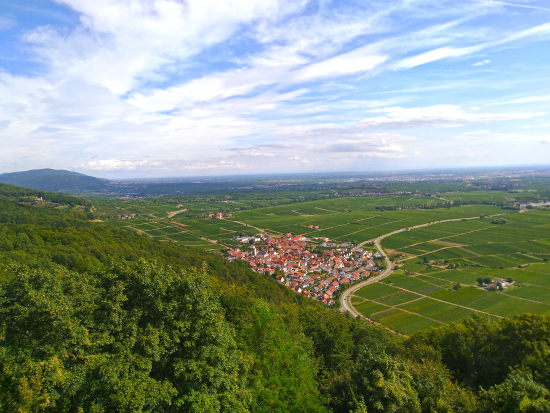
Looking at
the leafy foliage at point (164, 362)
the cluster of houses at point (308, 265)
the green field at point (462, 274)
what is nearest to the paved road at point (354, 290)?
the green field at point (462, 274)

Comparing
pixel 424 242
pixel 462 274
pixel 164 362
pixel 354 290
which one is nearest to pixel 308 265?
pixel 354 290

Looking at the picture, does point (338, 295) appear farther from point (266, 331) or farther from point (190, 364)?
point (190, 364)

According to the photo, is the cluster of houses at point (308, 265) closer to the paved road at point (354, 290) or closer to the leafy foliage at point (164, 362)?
the paved road at point (354, 290)

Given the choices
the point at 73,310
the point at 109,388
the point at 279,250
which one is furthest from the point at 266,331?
the point at 279,250

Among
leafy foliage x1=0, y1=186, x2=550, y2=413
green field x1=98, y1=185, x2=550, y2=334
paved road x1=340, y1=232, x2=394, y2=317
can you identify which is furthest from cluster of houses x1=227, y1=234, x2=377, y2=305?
leafy foliage x1=0, y1=186, x2=550, y2=413

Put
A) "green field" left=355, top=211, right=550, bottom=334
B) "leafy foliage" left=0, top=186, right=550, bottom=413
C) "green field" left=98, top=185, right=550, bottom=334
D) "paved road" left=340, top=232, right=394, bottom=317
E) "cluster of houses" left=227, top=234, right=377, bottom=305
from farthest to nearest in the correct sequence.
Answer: "cluster of houses" left=227, top=234, right=377, bottom=305
"paved road" left=340, top=232, right=394, bottom=317
"green field" left=98, top=185, right=550, bottom=334
"green field" left=355, top=211, right=550, bottom=334
"leafy foliage" left=0, top=186, right=550, bottom=413

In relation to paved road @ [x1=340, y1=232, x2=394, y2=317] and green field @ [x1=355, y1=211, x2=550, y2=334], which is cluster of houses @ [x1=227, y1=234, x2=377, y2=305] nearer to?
paved road @ [x1=340, y1=232, x2=394, y2=317]

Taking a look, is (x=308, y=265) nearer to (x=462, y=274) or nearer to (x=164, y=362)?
(x=462, y=274)

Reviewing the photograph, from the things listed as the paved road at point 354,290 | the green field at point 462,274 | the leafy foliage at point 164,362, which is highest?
the leafy foliage at point 164,362
